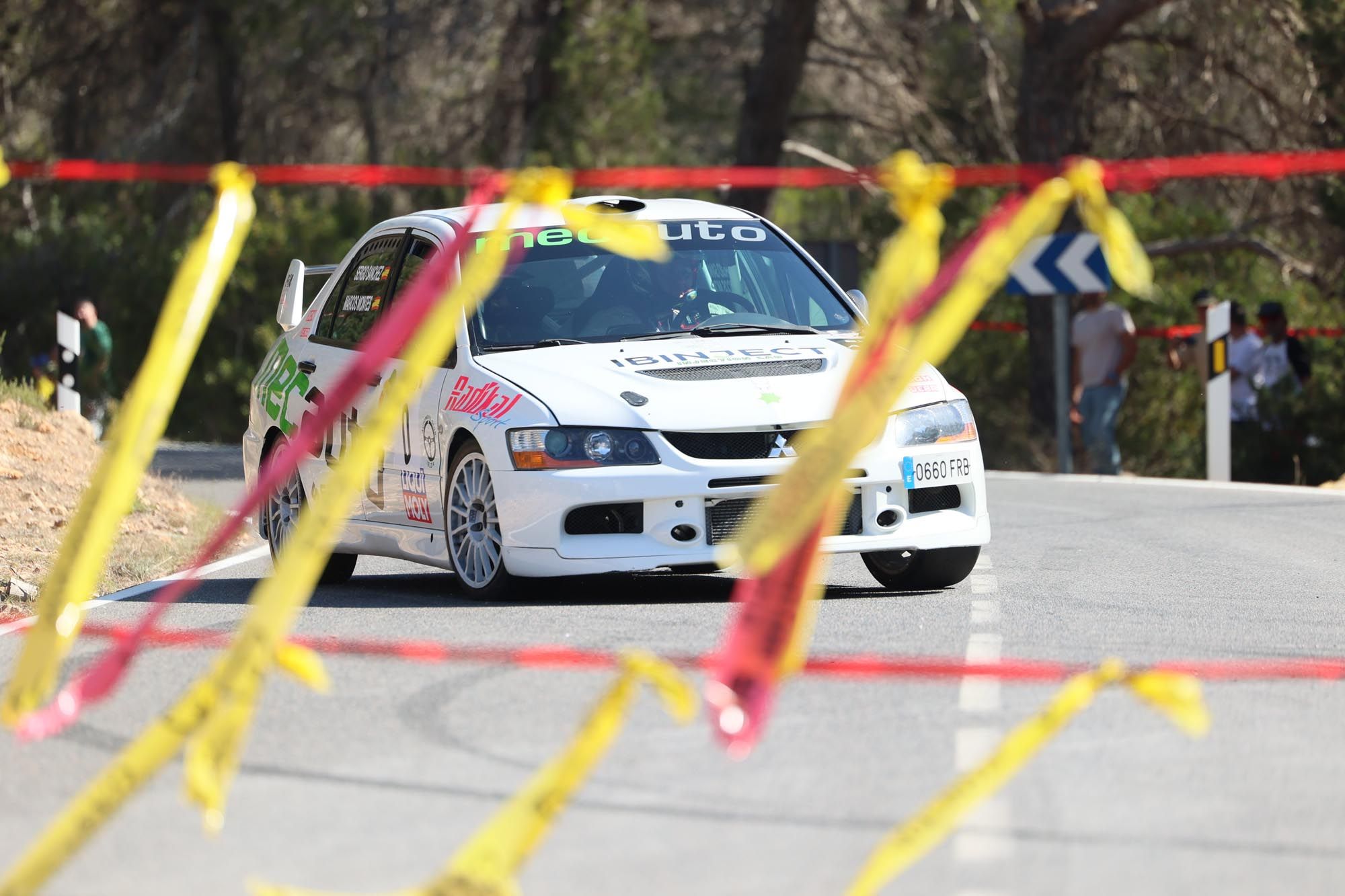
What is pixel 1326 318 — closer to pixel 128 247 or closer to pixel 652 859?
pixel 128 247

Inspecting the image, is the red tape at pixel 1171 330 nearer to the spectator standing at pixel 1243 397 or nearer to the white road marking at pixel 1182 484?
the spectator standing at pixel 1243 397

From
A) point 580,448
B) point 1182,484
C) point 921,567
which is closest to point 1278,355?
point 1182,484

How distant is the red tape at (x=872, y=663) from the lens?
23.5 ft

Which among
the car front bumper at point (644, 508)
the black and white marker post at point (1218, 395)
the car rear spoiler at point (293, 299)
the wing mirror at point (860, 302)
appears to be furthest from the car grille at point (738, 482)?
the black and white marker post at point (1218, 395)

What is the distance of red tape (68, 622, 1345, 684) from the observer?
7.16 m

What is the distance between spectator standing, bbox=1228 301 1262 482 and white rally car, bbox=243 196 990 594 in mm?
10110

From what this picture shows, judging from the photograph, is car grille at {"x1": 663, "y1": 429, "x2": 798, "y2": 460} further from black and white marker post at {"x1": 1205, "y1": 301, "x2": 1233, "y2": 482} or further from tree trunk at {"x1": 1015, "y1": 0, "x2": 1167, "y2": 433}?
tree trunk at {"x1": 1015, "y1": 0, "x2": 1167, "y2": 433}

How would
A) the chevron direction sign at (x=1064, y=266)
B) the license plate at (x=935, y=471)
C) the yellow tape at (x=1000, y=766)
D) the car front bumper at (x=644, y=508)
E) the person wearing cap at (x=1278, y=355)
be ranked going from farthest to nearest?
1. the chevron direction sign at (x=1064, y=266)
2. the person wearing cap at (x=1278, y=355)
3. the license plate at (x=935, y=471)
4. the car front bumper at (x=644, y=508)
5. the yellow tape at (x=1000, y=766)

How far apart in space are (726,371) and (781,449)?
1.49 feet

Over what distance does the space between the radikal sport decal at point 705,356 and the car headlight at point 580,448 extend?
0.44 meters

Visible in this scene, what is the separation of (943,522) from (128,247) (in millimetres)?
23128

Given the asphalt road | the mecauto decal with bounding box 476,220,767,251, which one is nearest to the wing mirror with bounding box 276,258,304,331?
the mecauto decal with bounding box 476,220,767,251

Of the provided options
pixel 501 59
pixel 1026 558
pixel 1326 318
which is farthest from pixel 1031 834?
pixel 501 59

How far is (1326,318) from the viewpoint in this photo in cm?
2502
